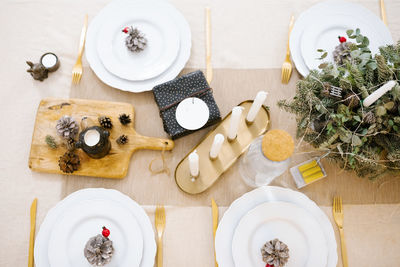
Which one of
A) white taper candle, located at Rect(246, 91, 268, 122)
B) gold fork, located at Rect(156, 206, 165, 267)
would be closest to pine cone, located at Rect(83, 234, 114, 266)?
gold fork, located at Rect(156, 206, 165, 267)

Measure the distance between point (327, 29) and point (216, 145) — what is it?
596 millimetres

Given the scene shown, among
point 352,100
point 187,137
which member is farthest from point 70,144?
point 352,100

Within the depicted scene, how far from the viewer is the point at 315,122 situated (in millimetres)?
829

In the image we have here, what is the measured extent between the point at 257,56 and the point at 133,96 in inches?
18.4

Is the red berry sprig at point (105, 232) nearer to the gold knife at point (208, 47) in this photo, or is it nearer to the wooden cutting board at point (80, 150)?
the wooden cutting board at point (80, 150)

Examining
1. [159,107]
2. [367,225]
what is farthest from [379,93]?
[159,107]

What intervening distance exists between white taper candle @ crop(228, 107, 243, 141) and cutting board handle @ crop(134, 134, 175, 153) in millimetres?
194

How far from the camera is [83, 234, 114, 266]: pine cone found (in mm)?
815

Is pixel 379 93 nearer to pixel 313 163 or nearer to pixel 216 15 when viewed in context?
pixel 313 163

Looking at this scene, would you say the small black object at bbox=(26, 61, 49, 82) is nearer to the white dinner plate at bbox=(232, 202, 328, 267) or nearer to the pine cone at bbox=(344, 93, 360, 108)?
the white dinner plate at bbox=(232, 202, 328, 267)

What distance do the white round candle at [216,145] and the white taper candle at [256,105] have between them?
0.15 meters

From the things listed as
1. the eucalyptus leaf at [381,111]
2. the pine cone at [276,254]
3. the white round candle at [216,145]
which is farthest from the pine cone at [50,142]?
the eucalyptus leaf at [381,111]

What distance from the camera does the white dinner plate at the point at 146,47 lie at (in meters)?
1.01

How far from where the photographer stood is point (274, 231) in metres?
0.88
